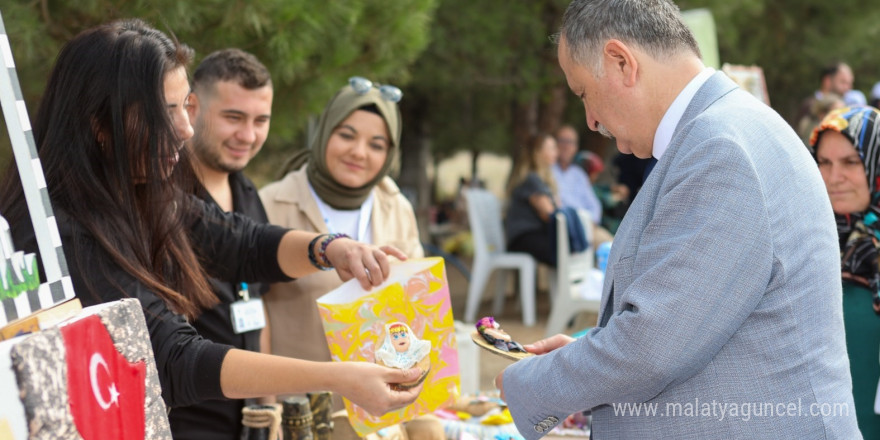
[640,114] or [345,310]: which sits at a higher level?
[640,114]

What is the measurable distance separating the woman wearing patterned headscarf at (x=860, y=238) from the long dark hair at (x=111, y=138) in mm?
2054

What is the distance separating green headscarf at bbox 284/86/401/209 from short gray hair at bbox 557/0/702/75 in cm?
151

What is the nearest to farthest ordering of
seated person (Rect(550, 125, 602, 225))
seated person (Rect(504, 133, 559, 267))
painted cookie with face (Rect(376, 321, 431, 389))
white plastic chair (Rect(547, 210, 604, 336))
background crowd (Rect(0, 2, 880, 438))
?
background crowd (Rect(0, 2, 880, 438)), painted cookie with face (Rect(376, 321, 431, 389)), white plastic chair (Rect(547, 210, 604, 336)), seated person (Rect(504, 133, 559, 267)), seated person (Rect(550, 125, 602, 225))

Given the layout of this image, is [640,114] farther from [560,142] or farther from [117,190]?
[560,142]

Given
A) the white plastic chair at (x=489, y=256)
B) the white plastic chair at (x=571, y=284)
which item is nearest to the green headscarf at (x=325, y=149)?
the white plastic chair at (x=571, y=284)

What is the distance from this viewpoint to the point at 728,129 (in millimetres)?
1430

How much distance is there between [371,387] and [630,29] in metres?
0.86

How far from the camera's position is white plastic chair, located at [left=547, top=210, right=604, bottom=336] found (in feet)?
19.3

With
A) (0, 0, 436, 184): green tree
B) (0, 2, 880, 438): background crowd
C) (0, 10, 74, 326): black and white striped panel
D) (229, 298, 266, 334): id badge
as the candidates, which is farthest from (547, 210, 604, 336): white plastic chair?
(0, 10, 74, 326): black and white striped panel

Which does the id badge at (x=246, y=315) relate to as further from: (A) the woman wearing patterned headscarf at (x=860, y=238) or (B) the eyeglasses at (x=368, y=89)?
(A) the woman wearing patterned headscarf at (x=860, y=238)

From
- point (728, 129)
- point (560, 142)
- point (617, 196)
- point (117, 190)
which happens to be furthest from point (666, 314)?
point (617, 196)

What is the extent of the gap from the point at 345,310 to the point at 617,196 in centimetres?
717

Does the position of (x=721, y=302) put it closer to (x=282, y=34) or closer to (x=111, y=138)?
(x=111, y=138)

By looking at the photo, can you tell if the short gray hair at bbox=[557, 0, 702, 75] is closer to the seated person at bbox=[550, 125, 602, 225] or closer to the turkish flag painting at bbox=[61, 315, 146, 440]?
the turkish flag painting at bbox=[61, 315, 146, 440]
